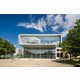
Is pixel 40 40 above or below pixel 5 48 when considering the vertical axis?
above

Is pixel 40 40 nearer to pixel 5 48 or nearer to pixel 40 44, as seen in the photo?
pixel 40 44

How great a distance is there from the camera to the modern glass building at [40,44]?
787 cm

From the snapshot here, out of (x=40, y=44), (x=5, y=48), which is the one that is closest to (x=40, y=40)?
(x=40, y=44)

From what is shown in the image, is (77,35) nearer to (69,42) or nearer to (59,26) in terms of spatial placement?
(69,42)

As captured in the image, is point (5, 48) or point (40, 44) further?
point (40, 44)

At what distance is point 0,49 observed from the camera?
7469mm

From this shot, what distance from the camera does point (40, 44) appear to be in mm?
8562

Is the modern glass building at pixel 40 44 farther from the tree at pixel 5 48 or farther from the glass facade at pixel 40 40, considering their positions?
the tree at pixel 5 48

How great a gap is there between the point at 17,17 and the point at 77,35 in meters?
2.37

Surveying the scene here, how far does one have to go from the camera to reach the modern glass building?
7.87m

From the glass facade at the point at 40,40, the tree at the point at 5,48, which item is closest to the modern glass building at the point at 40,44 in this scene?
the glass facade at the point at 40,40

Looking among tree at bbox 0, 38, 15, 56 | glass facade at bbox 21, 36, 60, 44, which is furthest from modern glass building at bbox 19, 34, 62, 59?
tree at bbox 0, 38, 15, 56
